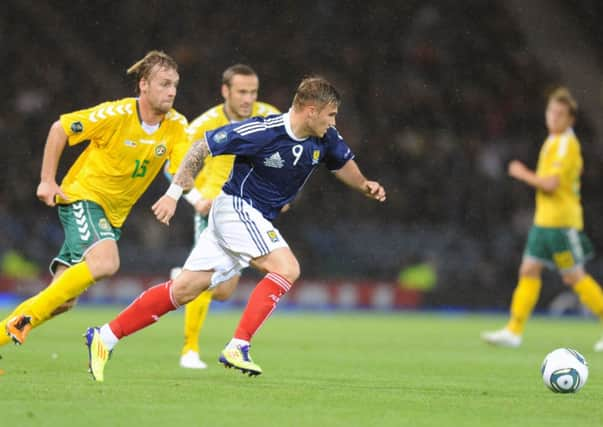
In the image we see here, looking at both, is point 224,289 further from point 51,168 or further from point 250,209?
point 51,168

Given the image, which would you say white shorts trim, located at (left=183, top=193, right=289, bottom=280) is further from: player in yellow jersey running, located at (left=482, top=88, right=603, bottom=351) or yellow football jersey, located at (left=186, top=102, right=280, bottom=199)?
player in yellow jersey running, located at (left=482, top=88, right=603, bottom=351)

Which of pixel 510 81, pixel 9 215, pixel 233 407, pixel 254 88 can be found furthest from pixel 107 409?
pixel 510 81

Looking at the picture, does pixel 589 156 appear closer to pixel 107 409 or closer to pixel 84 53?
pixel 84 53

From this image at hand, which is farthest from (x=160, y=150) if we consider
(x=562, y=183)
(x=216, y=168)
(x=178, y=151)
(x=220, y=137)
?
(x=562, y=183)

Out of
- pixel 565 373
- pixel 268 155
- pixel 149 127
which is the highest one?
pixel 149 127

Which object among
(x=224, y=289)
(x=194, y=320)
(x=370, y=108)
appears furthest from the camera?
(x=370, y=108)

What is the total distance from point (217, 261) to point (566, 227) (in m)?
5.37

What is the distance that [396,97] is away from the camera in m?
21.4

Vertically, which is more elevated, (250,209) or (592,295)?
(592,295)

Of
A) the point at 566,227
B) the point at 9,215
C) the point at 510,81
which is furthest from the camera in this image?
the point at 510,81

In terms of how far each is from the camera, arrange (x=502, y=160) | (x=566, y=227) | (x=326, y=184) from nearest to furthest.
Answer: (x=566, y=227) < (x=326, y=184) < (x=502, y=160)

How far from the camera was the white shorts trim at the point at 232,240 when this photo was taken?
6938 mm

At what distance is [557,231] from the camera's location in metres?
11.4

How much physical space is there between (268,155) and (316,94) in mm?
470
